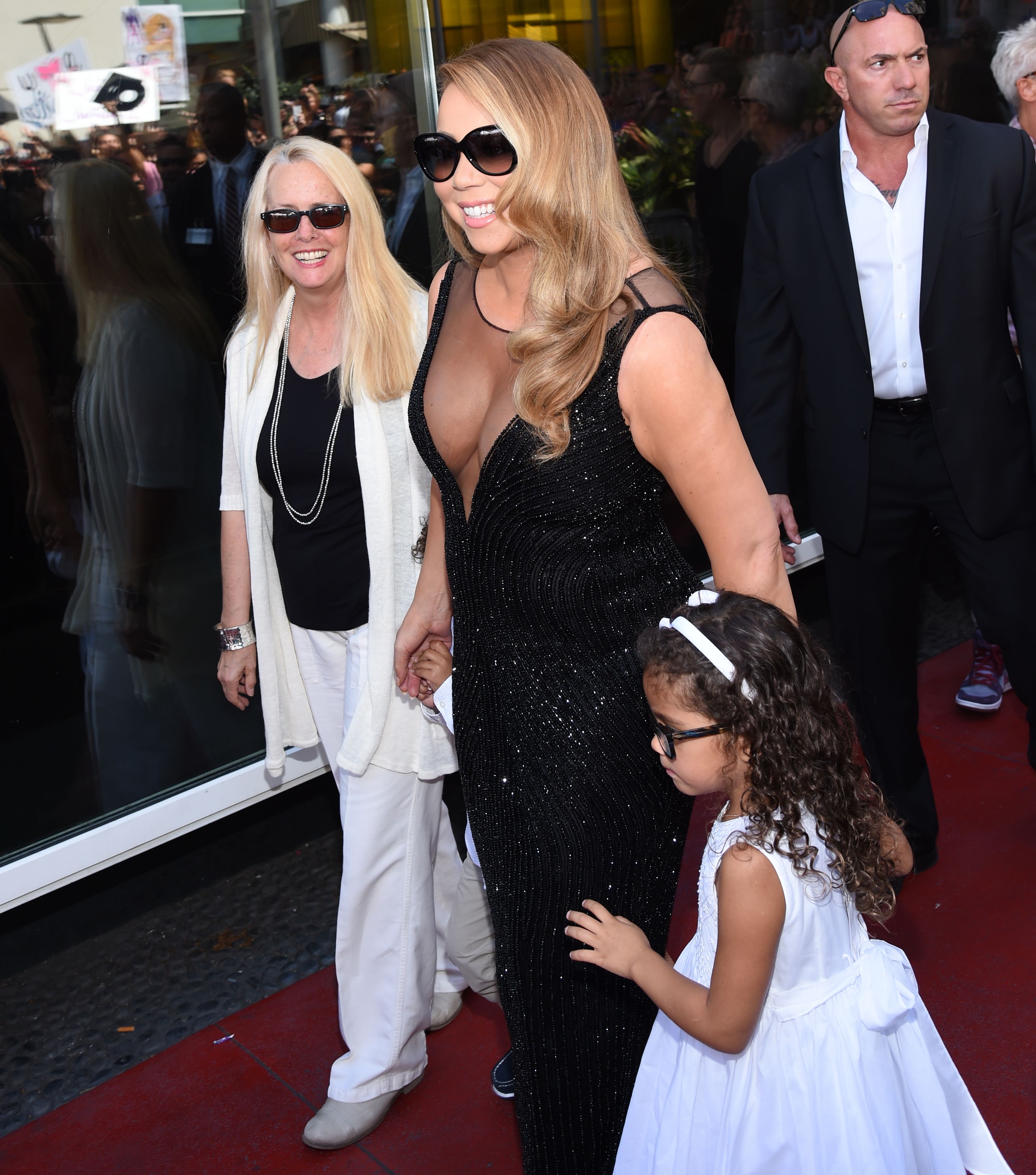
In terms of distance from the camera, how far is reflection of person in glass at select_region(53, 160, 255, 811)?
11.9ft

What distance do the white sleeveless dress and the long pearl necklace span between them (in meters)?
1.22

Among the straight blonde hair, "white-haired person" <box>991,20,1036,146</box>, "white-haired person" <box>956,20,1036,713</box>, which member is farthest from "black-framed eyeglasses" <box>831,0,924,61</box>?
the straight blonde hair

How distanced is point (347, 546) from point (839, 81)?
185 centimetres

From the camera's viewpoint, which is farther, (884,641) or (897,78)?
(884,641)

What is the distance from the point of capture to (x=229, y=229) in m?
3.88

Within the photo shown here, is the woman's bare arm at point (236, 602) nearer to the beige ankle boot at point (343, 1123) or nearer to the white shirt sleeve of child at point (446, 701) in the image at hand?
the white shirt sleeve of child at point (446, 701)

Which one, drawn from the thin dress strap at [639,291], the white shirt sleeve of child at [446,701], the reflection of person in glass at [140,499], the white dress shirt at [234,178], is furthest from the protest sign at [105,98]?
the thin dress strap at [639,291]

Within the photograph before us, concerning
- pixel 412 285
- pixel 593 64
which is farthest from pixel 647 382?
pixel 593 64

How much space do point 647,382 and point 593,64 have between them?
3.16 metres

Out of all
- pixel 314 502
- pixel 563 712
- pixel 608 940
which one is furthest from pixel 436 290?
pixel 608 940

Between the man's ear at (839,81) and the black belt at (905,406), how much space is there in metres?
0.81

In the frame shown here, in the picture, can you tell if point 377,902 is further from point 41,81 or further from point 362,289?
point 41,81

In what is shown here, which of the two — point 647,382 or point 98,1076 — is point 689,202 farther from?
point 98,1076

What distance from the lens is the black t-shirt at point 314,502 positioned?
9.05ft
